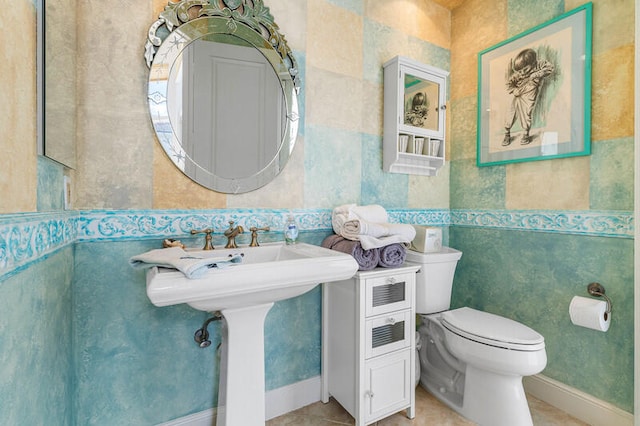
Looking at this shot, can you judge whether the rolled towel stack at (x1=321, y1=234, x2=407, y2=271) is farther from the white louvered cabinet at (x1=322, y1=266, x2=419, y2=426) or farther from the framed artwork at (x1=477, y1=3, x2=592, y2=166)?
the framed artwork at (x1=477, y1=3, x2=592, y2=166)

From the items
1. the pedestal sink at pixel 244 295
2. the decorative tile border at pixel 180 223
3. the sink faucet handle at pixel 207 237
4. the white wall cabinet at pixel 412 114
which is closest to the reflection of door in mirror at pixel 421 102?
the white wall cabinet at pixel 412 114

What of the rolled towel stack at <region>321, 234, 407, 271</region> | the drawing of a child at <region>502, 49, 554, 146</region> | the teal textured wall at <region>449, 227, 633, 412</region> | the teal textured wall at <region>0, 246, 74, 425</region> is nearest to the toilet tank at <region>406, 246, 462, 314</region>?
the rolled towel stack at <region>321, 234, 407, 271</region>

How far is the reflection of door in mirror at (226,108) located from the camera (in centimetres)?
137

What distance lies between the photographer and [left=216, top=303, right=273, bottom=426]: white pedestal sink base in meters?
1.17

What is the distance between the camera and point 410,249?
74.2 inches

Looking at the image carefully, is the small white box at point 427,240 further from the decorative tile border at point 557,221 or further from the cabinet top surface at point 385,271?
the decorative tile border at point 557,221

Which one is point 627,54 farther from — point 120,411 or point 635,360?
point 120,411

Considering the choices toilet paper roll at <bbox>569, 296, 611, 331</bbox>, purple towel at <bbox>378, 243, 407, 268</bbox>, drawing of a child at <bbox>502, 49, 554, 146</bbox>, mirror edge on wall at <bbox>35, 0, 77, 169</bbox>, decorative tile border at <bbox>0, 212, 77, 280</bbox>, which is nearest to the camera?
decorative tile border at <bbox>0, 212, 77, 280</bbox>

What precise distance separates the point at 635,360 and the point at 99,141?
255 centimetres

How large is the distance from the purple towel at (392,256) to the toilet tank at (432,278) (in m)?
0.26

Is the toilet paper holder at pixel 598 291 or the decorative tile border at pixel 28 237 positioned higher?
the decorative tile border at pixel 28 237

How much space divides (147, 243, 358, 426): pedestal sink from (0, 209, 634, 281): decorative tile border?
8.5 inches

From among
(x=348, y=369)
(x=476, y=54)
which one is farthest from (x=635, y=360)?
(x=476, y=54)

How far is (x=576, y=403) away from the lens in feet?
5.27
